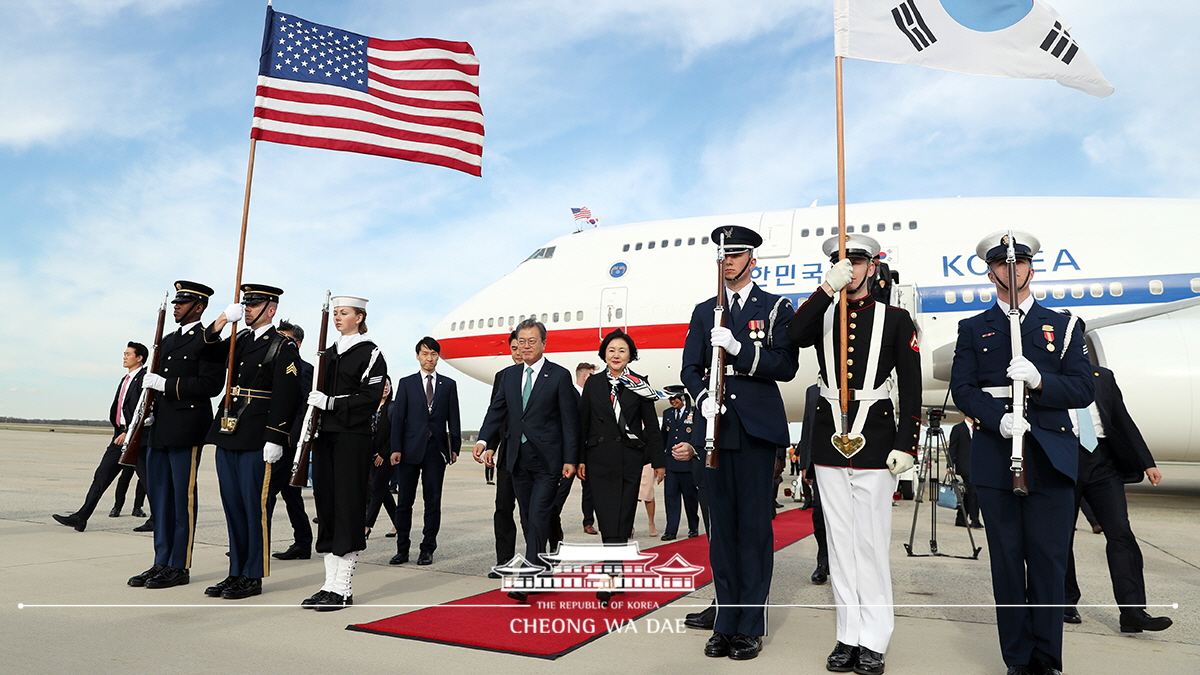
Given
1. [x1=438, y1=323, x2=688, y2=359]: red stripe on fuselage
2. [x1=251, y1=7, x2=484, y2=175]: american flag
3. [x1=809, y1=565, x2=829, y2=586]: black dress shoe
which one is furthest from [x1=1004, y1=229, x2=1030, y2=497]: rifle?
[x1=438, y1=323, x2=688, y2=359]: red stripe on fuselage

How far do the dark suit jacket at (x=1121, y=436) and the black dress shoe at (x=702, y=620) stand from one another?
8.07 ft

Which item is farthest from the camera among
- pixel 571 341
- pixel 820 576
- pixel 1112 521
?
pixel 571 341

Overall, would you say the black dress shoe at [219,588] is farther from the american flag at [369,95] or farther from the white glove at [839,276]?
the white glove at [839,276]

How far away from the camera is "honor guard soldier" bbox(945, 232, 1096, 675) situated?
10.1 ft

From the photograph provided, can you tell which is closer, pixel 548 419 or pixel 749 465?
pixel 749 465

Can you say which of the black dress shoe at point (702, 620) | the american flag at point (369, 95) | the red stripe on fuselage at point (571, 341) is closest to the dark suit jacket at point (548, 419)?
the black dress shoe at point (702, 620)

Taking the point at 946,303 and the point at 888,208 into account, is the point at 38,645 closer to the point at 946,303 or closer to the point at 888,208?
the point at 946,303

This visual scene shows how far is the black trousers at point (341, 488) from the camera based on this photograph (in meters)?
4.36

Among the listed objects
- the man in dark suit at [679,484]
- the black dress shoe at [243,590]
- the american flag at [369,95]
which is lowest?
the black dress shoe at [243,590]

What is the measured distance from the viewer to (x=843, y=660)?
3174 mm

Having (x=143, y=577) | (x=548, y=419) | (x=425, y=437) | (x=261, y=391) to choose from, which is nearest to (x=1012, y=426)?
(x=548, y=419)

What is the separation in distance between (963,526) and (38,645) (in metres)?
8.97

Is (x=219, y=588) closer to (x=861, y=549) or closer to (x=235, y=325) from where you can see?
(x=235, y=325)

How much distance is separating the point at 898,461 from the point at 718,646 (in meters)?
1.19
